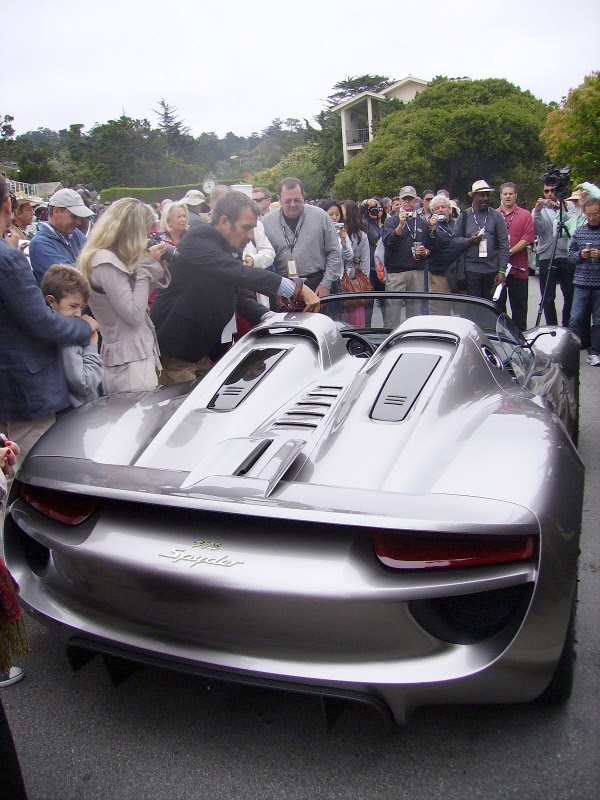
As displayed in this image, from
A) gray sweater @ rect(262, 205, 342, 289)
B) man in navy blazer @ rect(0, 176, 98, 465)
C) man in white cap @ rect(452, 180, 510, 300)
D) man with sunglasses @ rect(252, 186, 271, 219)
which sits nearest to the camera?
man in navy blazer @ rect(0, 176, 98, 465)

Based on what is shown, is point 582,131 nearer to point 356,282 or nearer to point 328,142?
point 356,282

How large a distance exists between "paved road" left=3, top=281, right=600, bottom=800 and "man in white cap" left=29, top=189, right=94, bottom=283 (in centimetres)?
353

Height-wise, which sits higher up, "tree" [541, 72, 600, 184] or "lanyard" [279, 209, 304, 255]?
"tree" [541, 72, 600, 184]

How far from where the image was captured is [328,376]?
307cm

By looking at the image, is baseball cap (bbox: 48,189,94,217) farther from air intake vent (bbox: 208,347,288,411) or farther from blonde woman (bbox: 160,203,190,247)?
air intake vent (bbox: 208,347,288,411)

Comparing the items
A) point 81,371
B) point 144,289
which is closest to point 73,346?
point 81,371

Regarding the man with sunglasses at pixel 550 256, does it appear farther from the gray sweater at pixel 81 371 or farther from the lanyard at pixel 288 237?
the gray sweater at pixel 81 371

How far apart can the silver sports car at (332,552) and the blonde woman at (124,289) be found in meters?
1.47

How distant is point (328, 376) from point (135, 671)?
145 centimetres

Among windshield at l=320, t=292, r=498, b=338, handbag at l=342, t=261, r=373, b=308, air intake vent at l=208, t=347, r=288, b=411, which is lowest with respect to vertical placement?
handbag at l=342, t=261, r=373, b=308

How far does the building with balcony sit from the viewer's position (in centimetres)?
6150

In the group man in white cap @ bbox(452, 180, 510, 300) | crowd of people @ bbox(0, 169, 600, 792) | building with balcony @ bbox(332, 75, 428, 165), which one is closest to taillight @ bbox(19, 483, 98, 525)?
crowd of people @ bbox(0, 169, 600, 792)

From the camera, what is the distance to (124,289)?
12.4 ft

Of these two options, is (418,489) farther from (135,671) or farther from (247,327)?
(247,327)
